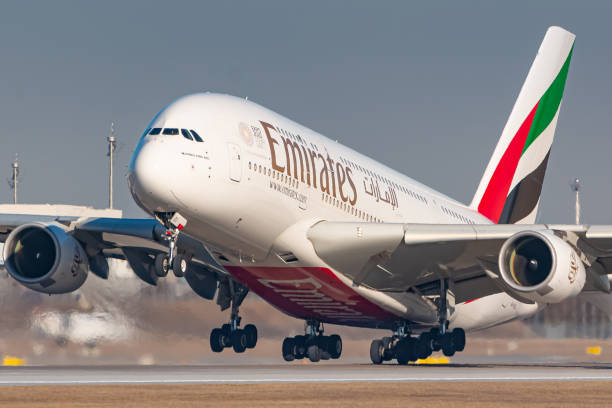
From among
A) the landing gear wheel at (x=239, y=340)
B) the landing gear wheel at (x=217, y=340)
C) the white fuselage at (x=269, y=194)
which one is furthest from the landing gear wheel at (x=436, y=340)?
the landing gear wheel at (x=217, y=340)

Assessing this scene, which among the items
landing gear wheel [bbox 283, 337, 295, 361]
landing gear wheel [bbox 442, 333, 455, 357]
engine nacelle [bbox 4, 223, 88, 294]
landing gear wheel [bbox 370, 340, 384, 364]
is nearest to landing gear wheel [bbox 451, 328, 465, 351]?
landing gear wheel [bbox 442, 333, 455, 357]

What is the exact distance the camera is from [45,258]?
2911 cm

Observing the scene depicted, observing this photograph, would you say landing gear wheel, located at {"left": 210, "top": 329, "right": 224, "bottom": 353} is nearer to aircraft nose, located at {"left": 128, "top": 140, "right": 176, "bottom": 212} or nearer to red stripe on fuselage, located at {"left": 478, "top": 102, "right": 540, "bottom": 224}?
aircraft nose, located at {"left": 128, "top": 140, "right": 176, "bottom": 212}

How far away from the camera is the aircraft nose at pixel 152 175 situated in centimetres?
2192

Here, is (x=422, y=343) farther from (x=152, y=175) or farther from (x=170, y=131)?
(x=152, y=175)

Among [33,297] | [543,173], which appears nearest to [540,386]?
[33,297]

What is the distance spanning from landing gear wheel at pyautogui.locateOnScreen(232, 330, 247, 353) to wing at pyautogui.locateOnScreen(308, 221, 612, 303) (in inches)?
195

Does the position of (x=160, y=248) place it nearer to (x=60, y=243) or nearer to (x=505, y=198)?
(x=60, y=243)

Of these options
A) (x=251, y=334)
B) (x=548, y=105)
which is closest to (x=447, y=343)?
(x=251, y=334)

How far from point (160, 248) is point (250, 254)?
Result: 396 cm

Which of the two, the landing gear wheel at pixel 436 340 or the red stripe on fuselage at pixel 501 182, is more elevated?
the red stripe on fuselage at pixel 501 182

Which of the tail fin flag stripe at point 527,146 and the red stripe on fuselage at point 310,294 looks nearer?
the red stripe on fuselage at point 310,294

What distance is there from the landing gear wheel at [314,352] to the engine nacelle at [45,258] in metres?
6.65

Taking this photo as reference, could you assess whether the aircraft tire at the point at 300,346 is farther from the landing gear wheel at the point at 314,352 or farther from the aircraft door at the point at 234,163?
the aircraft door at the point at 234,163
